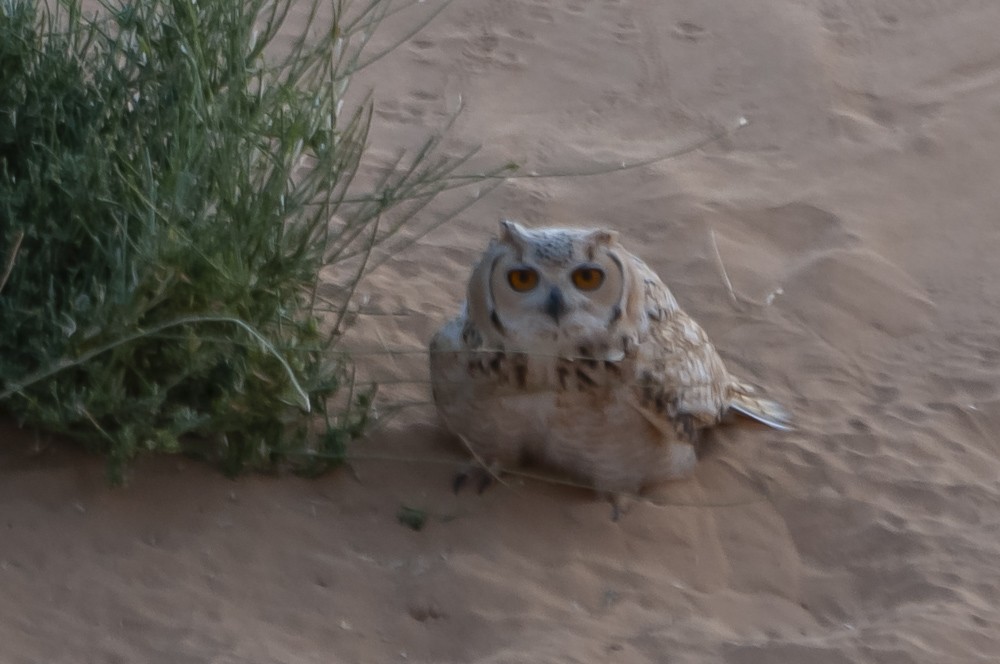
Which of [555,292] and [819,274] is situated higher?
[555,292]

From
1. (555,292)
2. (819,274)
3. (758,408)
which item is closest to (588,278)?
(555,292)

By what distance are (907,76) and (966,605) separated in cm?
432

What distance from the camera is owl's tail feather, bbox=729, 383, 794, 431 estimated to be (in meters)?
4.29

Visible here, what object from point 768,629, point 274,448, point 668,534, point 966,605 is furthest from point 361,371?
→ point 966,605

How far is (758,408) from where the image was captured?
436 cm

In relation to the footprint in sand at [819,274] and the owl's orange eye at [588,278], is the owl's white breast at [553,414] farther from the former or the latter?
the footprint in sand at [819,274]

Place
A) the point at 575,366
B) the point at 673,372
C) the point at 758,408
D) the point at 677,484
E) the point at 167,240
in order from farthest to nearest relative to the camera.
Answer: the point at 758,408 < the point at 677,484 < the point at 673,372 < the point at 575,366 < the point at 167,240

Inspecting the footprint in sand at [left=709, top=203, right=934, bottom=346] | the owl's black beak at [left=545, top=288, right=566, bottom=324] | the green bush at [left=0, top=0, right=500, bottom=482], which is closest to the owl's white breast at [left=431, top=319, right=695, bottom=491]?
the owl's black beak at [left=545, top=288, right=566, bottom=324]

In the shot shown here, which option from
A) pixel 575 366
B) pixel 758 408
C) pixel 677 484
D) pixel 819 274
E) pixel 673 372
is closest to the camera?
pixel 575 366

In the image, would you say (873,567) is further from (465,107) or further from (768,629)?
(465,107)

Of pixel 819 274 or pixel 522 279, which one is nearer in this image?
pixel 522 279

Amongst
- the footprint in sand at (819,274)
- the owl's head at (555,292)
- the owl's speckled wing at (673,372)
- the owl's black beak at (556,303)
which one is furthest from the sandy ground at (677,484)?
the owl's black beak at (556,303)

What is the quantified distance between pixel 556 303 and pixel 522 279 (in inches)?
4.8

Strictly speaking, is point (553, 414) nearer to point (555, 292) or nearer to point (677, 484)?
point (555, 292)
